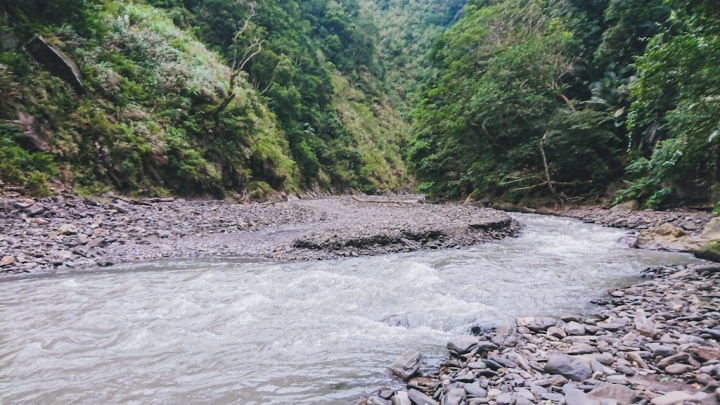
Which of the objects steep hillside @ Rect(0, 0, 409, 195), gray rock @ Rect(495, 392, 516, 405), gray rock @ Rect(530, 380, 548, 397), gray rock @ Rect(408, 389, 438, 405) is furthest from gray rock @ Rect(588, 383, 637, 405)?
steep hillside @ Rect(0, 0, 409, 195)

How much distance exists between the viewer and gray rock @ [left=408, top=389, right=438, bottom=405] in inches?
102

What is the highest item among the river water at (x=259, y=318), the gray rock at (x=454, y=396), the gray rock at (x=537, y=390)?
the gray rock at (x=537, y=390)

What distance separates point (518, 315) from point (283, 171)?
69.4 ft

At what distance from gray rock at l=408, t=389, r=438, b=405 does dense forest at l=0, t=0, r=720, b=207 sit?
6.08m

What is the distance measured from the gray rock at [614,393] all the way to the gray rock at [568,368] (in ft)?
0.95

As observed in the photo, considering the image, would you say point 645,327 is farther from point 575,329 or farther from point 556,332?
point 556,332

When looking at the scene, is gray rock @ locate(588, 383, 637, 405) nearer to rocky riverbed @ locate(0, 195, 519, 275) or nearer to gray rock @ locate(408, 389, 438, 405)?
gray rock @ locate(408, 389, 438, 405)

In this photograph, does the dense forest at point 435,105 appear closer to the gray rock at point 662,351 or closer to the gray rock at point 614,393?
the gray rock at point 662,351

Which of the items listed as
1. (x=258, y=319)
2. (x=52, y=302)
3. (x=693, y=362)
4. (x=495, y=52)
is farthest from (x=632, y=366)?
(x=495, y=52)

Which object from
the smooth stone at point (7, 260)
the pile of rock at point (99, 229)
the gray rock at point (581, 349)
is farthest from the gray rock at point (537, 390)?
the smooth stone at point (7, 260)

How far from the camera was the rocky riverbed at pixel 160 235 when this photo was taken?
7.80 m

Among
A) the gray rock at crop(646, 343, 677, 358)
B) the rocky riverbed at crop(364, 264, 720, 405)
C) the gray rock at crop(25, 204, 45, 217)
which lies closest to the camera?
the rocky riverbed at crop(364, 264, 720, 405)

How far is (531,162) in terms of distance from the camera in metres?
18.2

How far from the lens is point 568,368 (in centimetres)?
273
